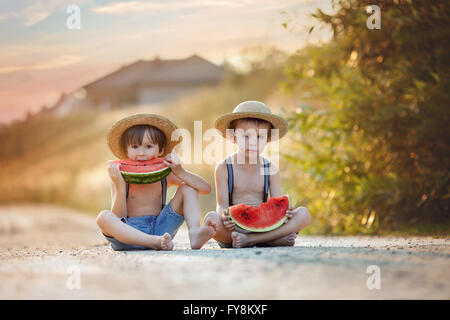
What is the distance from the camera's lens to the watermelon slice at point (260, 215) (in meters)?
4.53

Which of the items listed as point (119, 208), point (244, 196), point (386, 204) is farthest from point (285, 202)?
point (386, 204)

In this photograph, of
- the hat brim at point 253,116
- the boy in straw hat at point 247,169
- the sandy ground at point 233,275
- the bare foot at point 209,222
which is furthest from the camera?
the hat brim at point 253,116

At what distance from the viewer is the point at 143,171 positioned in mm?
4668

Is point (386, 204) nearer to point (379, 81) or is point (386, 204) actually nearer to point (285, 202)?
point (379, 81)

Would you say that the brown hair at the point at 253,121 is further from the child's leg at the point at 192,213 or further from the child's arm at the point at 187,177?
the child's leg at the point at 192,213

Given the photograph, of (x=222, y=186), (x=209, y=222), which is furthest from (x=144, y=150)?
(x=209, y=222)

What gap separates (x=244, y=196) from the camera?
4.91 meters

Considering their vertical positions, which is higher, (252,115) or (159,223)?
(252,115)

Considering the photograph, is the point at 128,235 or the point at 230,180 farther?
the point at 230,180

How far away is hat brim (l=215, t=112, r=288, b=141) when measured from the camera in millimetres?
4871

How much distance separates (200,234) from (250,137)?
1017 millimetres

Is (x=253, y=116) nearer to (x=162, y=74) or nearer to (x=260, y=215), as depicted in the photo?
(x=260, y=215)

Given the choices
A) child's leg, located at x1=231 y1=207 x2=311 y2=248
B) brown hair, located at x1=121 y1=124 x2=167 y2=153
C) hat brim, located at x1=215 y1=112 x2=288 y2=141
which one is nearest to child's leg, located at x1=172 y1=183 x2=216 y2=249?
child's leg, located at x1=231 y1=207 x2=311 y2=248

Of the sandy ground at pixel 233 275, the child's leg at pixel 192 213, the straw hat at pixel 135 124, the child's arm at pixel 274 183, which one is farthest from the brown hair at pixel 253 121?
the sandy ground at pixel 233 275
